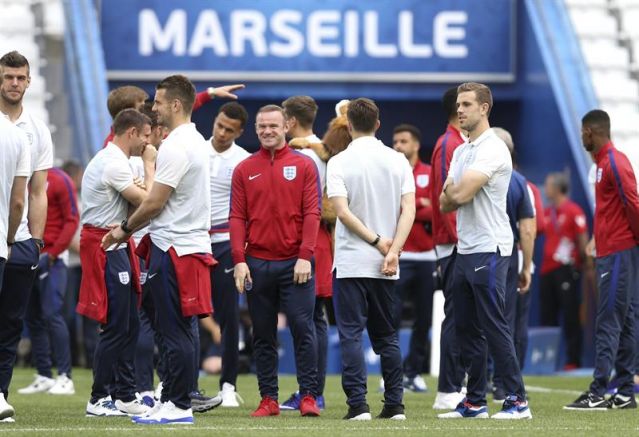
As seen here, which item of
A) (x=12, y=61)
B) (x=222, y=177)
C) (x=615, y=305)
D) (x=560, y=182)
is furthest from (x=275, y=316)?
(x=560, y=182)

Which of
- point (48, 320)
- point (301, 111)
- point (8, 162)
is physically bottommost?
point (48, 320)

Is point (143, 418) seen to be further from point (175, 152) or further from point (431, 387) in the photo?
point (431, 387)

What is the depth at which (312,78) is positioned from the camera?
62.1 feet

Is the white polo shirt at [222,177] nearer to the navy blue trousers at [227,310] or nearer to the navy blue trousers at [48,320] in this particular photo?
the navy blue trousers at [227,310]

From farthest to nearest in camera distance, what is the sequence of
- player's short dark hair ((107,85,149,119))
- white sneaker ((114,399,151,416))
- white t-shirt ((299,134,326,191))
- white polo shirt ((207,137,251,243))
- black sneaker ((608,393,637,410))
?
white polo shirt ((207,137,251,243)), black sneaker ((608,393,637,410)), white t-shirt ((299,134,326,191)), player's short dark hair ((107,85,149,119)), white sneaker ((114,399,151,416))

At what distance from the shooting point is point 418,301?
13.1m

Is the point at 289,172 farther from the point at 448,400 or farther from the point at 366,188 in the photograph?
the point at 448,400

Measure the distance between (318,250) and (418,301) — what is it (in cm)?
254

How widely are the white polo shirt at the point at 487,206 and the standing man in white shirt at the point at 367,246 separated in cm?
35

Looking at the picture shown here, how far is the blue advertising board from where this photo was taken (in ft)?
61.6

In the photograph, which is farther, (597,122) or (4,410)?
(597,122)

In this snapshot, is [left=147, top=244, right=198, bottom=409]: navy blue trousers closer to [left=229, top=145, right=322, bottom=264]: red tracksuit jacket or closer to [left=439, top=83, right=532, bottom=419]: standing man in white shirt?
[left=229, top=145, right=322, bottom=264]: red tracksuit jacket

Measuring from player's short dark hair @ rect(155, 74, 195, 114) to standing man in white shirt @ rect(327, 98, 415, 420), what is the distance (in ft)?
3.47

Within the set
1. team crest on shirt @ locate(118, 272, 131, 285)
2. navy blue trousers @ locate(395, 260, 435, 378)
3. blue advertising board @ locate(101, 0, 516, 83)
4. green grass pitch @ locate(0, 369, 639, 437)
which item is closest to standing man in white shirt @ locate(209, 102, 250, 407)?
green grass pitch @ locate(0, 369, 639, 437)
